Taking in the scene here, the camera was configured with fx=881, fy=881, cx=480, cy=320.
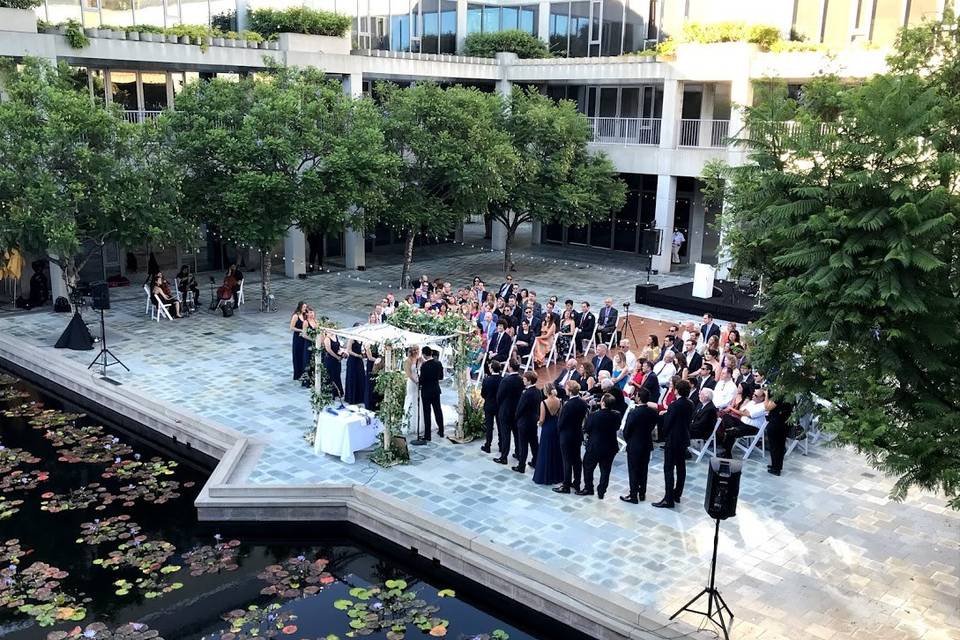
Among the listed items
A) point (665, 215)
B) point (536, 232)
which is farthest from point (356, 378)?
point (536, 232)

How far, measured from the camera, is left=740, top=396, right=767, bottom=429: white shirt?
1277 cm

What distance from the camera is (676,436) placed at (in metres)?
11.2

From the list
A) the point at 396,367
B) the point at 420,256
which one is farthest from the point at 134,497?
the point at 420,256

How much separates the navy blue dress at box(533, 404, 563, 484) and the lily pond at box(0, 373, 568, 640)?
88.2 inches

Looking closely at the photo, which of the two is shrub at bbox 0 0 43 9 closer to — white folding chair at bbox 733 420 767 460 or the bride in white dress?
the bride in white dress

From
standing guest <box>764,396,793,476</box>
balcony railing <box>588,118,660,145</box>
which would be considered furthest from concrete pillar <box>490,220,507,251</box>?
standing guest <box>764,396,793,476</box>

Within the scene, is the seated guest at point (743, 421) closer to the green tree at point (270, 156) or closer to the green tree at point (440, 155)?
the green tree at point (270, 156)

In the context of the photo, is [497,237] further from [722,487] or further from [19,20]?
[722,487]

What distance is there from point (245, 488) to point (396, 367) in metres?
2.82

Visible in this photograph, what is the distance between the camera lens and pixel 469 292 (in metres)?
19.8

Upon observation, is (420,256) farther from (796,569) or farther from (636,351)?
(796,569)

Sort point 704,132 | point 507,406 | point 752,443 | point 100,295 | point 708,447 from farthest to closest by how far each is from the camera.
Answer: point 704,132, point 100,295, point 708,447, point 752,443, point 507,406

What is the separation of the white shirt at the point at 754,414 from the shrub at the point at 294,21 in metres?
18.9

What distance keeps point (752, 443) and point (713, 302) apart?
10733 mm
